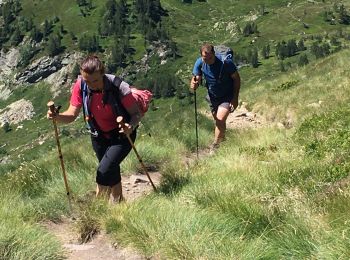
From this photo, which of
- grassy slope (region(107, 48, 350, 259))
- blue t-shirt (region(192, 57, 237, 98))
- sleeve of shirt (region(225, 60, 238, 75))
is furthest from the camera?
blue t-shirt (region(192, 57, 237, 98))

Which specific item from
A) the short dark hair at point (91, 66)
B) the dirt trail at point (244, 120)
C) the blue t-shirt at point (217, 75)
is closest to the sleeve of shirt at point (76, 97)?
the short dark hair at point (91, 66)

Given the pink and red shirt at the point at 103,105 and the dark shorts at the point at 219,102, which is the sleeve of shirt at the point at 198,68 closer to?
the dark shorts at the point at 219,102

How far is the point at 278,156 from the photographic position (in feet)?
27.7

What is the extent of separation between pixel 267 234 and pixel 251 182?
160cm

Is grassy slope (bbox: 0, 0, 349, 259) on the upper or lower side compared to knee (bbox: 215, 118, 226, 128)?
upper

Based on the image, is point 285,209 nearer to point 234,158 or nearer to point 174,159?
point 234,158

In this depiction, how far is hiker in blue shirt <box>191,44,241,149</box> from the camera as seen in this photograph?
430 inches

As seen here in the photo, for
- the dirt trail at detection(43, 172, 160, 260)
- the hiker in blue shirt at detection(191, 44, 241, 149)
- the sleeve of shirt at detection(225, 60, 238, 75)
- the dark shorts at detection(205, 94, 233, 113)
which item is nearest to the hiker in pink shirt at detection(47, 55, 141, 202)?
the dirt trail at detection(43, 172, 160, 260)

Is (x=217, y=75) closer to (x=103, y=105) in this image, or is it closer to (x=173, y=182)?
(x=173, y=182)

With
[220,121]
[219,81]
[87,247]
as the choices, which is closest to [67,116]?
[87,247]

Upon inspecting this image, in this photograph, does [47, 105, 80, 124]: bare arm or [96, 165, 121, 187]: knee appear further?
[96, 165, 121, 187]: knee

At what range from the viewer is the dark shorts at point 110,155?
724 cm

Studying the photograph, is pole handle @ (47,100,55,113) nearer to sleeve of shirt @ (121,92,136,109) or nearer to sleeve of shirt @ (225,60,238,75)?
sleeve of shirt @ (121,92,136,109)

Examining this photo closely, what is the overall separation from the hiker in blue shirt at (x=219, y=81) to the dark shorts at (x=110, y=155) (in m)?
3.99
